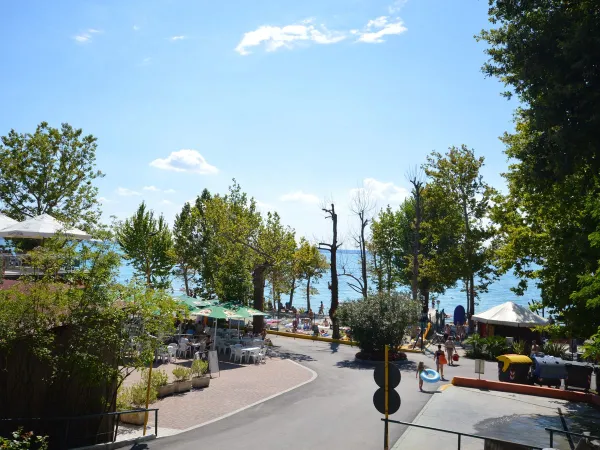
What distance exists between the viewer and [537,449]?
988cm

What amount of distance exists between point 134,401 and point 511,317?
20840 mm

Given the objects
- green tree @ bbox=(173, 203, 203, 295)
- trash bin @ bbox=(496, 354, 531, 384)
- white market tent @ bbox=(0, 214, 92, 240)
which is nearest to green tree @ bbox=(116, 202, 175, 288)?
green tree @ bbox=(173, 203, 203, 295)

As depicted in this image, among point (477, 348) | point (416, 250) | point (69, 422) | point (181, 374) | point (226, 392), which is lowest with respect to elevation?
point (226, 392)

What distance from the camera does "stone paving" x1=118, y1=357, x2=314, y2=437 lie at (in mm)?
15172

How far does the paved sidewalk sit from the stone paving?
5684mm

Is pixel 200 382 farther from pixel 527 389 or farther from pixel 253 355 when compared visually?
pixel 527 389

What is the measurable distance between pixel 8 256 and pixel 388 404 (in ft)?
52.3

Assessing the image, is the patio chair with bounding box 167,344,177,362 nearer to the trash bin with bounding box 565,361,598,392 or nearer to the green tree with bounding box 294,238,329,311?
the trash bin with bounding box 565,361,598,392

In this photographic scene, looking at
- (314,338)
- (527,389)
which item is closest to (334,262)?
(314,338)

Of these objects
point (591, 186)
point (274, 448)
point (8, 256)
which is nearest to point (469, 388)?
Answer: point (591, 186)

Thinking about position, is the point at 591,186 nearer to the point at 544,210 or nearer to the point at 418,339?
the point at 544,210

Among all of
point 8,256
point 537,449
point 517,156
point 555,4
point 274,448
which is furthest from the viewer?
point 8,256

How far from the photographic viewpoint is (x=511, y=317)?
28094mm

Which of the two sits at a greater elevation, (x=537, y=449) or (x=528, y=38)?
(x=528, y=38)
